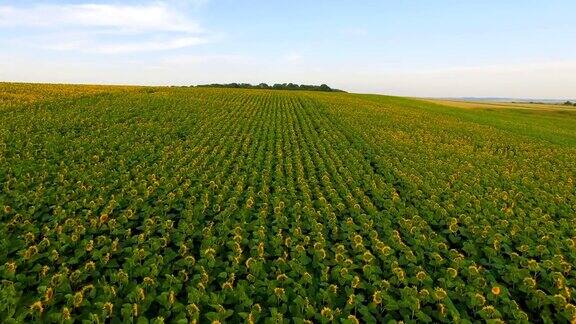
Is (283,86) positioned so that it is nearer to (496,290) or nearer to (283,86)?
(283,86)

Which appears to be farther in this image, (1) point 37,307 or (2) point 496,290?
(2) point 496,290

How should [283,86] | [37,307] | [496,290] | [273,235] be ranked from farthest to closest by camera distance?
1. [283,86]
2. [273,235]
3. [496,290]
4. [37,307]

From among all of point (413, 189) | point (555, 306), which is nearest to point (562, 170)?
point (413, 189)

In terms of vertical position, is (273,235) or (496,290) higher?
(496,290)

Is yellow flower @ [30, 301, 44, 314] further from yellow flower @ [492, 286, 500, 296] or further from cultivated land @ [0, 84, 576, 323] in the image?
yellow flower @ [492, 286, 500, 296]

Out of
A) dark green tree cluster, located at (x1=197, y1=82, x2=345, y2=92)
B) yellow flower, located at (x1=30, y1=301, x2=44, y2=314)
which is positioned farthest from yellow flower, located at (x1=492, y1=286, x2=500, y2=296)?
dark green tree cluster, located at (x1=197, y1=82, x2=345, y2=92)

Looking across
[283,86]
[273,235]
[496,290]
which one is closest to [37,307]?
[273,235]

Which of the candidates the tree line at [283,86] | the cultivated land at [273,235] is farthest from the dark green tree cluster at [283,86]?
the cultivated land at [273,235]

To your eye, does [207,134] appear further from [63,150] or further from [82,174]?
[82,174]

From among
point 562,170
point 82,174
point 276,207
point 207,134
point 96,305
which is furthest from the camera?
point 207,134
